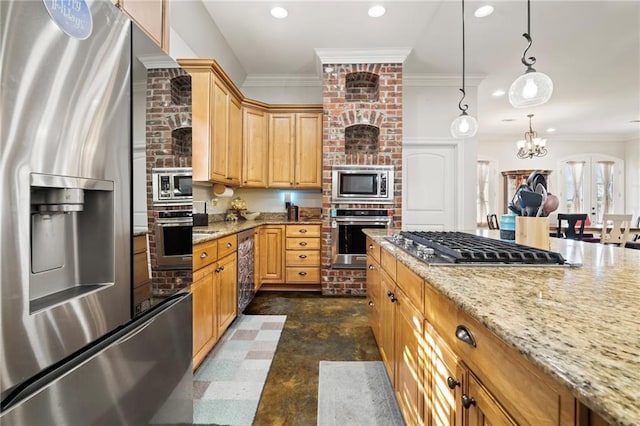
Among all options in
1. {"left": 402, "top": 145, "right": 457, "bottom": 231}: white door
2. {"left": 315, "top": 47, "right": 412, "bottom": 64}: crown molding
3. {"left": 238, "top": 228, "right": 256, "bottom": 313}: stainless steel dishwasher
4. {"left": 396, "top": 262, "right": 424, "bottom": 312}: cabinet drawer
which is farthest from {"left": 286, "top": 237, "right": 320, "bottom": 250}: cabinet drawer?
{"left": 396, "top": 262, "right": 424, "bottom": 312}: cabinet drawer

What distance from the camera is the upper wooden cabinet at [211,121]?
9.39ft

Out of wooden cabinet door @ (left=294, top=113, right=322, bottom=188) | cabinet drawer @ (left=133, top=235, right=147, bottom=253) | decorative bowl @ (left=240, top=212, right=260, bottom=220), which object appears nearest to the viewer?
cabinet drawer @ (left=133, top=235, right=147, bottom=253)

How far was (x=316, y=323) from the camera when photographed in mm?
2889

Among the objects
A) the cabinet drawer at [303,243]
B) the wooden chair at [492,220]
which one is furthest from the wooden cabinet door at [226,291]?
the wooden chair at [492,220]

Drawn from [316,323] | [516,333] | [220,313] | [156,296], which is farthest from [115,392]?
[316,323]

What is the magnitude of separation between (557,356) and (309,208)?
411 centimetres

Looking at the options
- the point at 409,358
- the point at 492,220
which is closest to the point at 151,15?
the point at 409,358

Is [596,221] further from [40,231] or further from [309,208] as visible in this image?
[40,231]

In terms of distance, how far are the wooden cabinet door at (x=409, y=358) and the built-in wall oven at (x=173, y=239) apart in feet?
3.18

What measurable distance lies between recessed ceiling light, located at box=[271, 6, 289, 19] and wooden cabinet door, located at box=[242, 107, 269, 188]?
1.24 meters

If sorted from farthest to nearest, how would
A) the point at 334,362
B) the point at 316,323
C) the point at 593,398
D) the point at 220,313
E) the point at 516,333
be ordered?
the point at 316,323 < the point at 220,313 < the point at 334,362 < the point at 516,333 < the point at 593,398

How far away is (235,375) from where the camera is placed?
1.99 metres

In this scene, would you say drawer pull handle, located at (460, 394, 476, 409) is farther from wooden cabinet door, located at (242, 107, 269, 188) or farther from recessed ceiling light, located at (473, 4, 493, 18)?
wooden cabinet door, located at (242, 107, 269, 188)

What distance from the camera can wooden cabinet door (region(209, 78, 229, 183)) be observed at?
3024 millimetres
